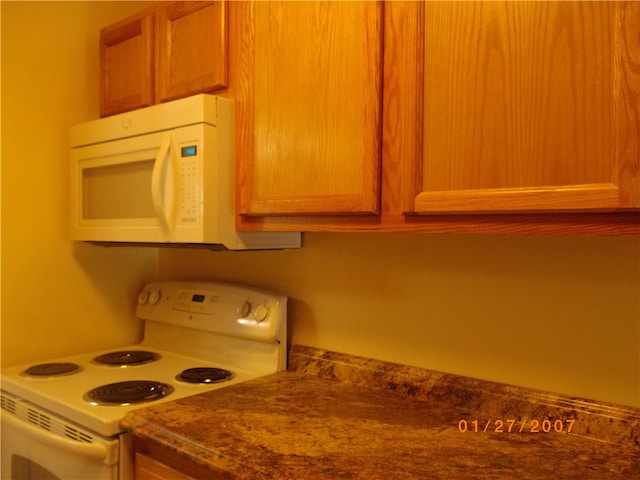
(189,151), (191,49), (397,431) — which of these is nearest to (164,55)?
(191,49)

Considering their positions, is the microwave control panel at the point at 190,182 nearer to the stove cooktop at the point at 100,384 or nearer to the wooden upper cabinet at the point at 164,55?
the wooden upper cabinet at the point at 164,55

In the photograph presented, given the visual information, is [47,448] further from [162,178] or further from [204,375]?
[162,178]

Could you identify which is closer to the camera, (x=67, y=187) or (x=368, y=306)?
(x=368, y=306)

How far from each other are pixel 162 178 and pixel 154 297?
2.25ft

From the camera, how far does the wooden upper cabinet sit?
1440 millimetres

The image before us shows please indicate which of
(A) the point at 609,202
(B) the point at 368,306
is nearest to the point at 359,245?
(B) the point at 368,306

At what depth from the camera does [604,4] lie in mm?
838

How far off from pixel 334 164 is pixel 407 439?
0.65m

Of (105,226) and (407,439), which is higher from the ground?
(105,226)

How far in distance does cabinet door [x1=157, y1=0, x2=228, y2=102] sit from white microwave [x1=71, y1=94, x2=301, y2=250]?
0.30ft

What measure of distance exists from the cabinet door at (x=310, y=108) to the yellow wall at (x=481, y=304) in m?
0.34

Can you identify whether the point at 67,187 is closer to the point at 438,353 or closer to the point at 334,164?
the point at 334,164
